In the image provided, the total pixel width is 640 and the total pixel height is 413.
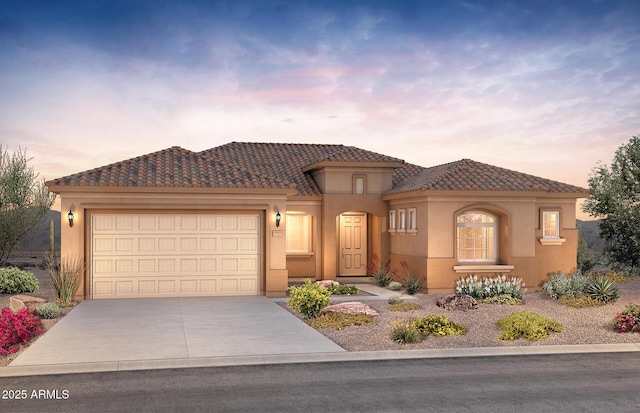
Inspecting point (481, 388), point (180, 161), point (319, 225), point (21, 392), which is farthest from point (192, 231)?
point (481, 388)

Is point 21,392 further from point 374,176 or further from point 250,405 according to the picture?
point 374,176

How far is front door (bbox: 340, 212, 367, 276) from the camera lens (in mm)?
25984

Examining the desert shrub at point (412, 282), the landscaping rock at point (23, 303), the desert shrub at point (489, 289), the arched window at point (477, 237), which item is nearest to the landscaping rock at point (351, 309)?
the desert shrub at point (489, 289)

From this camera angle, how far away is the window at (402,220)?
76.6ft

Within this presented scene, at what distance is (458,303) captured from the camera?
17.2 m

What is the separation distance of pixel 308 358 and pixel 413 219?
11995mm

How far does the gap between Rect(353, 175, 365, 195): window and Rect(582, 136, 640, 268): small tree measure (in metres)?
9.96

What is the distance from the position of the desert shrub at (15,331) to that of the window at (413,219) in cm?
1274

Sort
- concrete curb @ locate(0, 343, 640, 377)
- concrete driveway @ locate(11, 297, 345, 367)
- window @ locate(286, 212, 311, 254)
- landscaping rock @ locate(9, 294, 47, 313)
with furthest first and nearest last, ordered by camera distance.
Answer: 1. window @ locate(286, 212, 311, 254)
2. landscaping rock @ locate(9, 294, 47, 313)
3. concrete driveway @ locate(11, 297, 345, 367)
4. concrete curb @ locate(0, 343, 640, 377)

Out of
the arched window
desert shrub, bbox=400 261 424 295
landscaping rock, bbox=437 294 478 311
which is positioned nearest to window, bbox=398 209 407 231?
desert shrub, bbox=400 261 424 295

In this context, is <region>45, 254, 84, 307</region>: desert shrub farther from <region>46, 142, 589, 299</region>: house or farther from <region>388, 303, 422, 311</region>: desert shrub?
<region>388, 303, 422, 311</region>: desert shrub

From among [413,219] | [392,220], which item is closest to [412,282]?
[413,219]

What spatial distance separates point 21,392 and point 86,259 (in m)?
10.5

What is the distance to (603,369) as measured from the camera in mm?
10727
